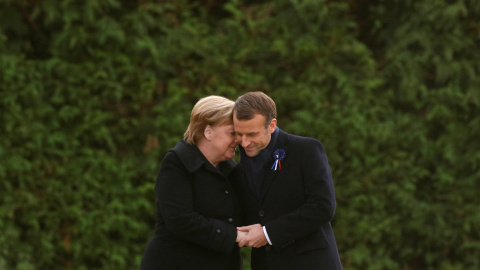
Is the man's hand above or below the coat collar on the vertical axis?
below

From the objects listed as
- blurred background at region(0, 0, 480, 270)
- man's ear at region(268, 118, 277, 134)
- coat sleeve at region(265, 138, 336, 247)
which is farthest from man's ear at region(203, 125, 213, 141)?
blurred background at region(0, 0, 480, 270)

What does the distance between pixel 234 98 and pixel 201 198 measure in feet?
12.0

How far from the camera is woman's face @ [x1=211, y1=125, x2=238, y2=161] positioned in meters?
3.88

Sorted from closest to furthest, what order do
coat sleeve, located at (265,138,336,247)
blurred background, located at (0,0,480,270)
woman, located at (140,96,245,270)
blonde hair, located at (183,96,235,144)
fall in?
coat sleeve, located at (265,138,336,247) < woman, located at (140,96,245,270) < blonde hair, located at (183,96,235,144) < blurred background, located at (0,0,480,270)

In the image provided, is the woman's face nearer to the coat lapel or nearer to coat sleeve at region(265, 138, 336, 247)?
the coat lapel

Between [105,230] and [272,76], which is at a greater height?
[272,76]

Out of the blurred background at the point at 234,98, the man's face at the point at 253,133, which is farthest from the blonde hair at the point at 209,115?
the blurred background at the point at 234,98

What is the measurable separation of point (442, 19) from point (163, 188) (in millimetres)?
4971

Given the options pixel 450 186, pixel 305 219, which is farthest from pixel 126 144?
pixel 305 219

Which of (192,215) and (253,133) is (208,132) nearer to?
(253,133)

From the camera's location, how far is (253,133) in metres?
3.68

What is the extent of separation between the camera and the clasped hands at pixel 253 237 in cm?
375

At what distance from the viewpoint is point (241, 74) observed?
25.1 feet

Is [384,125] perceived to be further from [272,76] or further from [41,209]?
[41,209]
